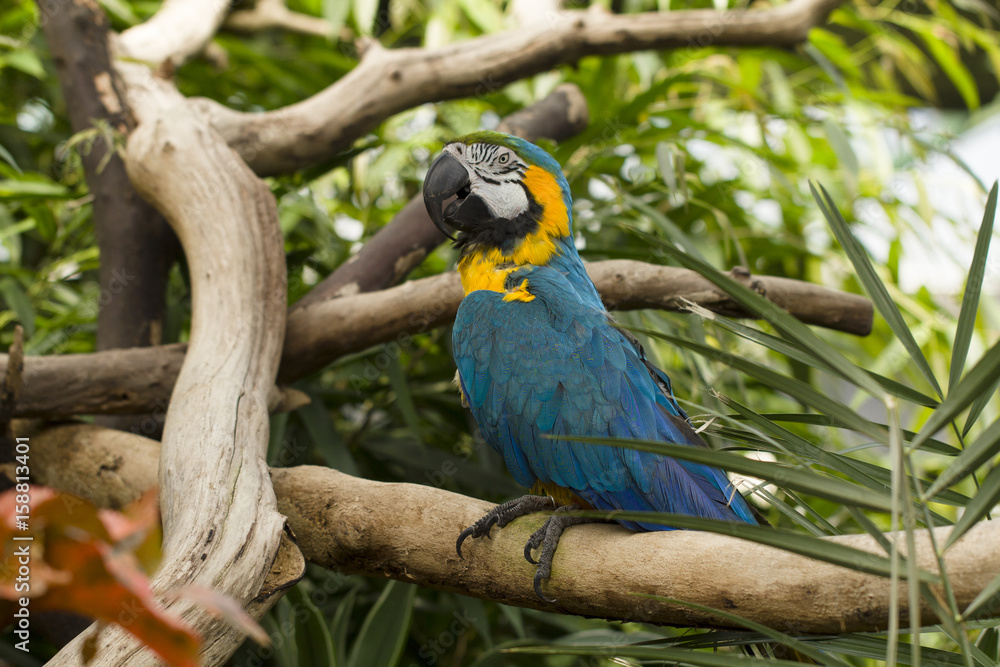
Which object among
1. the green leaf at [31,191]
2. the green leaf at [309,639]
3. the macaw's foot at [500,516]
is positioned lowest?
the green leaf at [309,639]

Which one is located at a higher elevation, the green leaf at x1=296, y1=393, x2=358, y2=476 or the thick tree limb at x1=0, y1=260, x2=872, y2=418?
the thick tree limb at x1=0, y1=260, x2=872, y2=418

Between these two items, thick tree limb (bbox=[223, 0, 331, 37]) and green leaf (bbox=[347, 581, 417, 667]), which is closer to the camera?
green leaf (bbox=[347, 581, 417, 667])

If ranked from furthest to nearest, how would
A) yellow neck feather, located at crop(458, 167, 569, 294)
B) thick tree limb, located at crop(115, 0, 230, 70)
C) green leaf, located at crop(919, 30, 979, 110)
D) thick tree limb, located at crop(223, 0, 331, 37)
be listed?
thick tree limb, located at crop(223, 0, 331, 37) → green leaf, located at crop(919, 30, 979, 110) → thick tree limb, located at crop(115, 0, 230, 70) → yellow neck feather, located at crop(458, 167, 569, 294)

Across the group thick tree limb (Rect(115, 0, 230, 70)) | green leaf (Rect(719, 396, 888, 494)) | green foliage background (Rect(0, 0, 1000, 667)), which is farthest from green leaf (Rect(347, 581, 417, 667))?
thick tree limb (Rect(115, 0, 230, 70))

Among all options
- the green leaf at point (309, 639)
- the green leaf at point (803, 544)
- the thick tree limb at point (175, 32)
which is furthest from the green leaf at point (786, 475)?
the thick tree limb at point (175, 32)

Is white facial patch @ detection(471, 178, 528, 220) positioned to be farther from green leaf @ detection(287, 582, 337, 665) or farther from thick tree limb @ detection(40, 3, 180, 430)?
thick tree limb @ detection(40, 3, 180, 430)

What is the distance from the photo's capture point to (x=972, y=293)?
64 cm

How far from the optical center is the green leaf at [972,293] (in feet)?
2.07

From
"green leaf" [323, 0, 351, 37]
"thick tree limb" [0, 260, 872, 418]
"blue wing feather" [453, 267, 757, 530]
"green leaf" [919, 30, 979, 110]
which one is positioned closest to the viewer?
"blue wing feather" [453, 267, 757, 530]

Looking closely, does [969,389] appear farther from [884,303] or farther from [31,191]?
[31,191]

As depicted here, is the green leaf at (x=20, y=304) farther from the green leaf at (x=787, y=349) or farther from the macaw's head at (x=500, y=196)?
the green leaf at (x=787, y=349)

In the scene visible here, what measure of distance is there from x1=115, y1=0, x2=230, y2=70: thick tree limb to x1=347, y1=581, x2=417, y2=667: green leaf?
149 cm

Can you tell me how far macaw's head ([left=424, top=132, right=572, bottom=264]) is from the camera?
1122 mm

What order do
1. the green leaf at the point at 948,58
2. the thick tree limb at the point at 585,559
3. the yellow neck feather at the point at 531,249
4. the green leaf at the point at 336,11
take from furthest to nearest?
the green leaf at the point at 948,58 → the green leaf at the point at 336,11 → the yellow neck feather at the point at 531,249 → the thick tree limb at the point at 585,559
